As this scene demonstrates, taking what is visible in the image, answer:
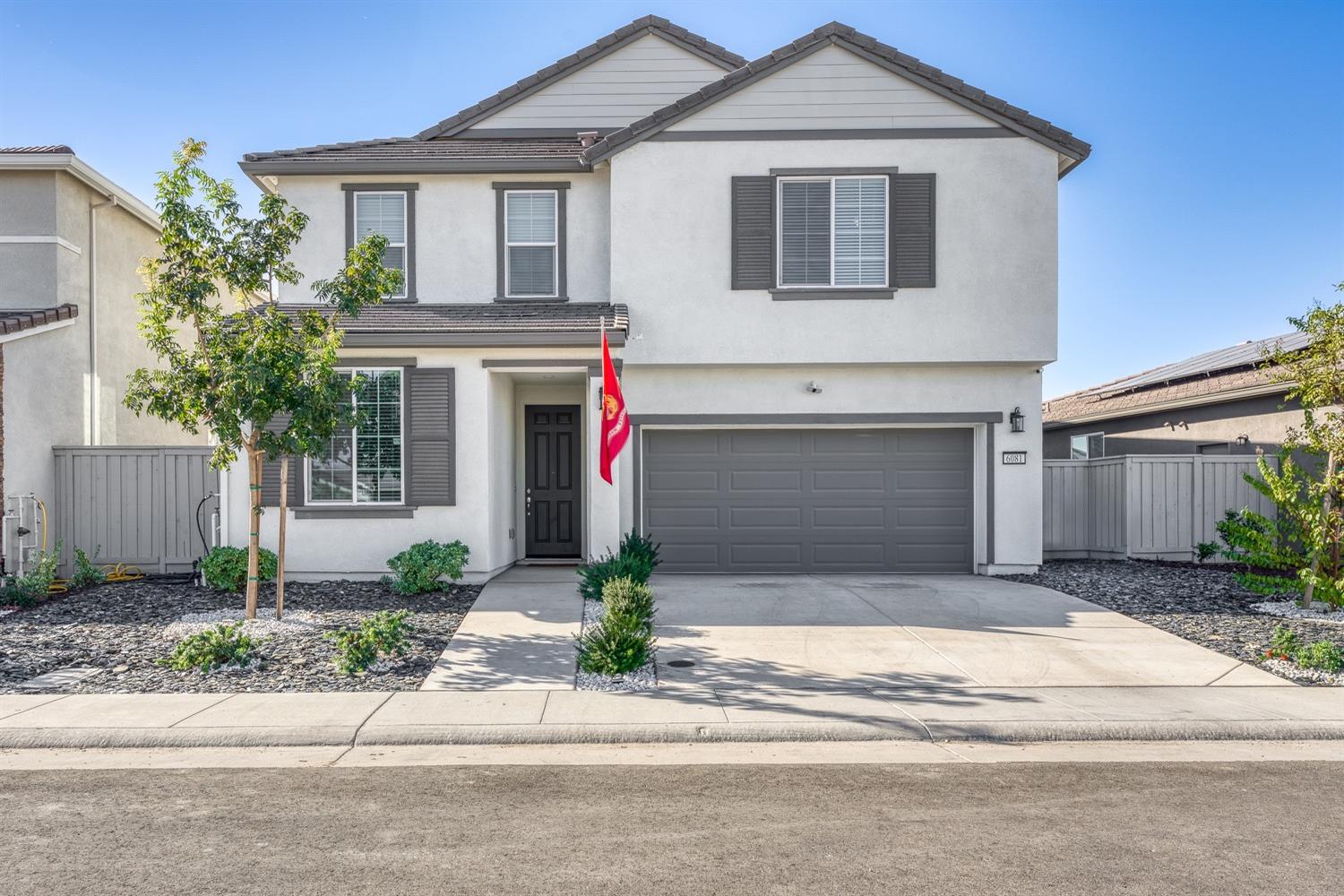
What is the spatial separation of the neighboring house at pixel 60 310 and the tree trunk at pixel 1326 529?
53.0 ft

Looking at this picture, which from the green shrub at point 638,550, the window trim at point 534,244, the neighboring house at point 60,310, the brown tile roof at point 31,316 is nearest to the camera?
the green shrub at point 638,550

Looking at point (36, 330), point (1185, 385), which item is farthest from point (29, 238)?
point (1185, 385)

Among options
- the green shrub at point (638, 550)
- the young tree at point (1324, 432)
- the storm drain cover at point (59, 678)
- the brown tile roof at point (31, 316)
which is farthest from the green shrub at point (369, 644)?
the young tree at point (1324, 432)

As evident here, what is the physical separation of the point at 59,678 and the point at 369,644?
272 cm

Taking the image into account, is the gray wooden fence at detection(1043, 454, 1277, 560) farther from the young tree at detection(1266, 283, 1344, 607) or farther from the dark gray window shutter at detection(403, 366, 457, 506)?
the dark gray window shutter at detection(403, 366, 457, 506)

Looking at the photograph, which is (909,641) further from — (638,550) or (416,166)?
(416,166)

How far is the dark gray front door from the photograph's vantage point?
47.2 feet

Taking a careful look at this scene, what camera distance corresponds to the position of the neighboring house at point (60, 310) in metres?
12.6

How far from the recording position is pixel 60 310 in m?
13.5

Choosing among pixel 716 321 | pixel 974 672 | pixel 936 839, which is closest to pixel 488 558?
pixel 716 321

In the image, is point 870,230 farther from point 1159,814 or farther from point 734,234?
point 1159,814

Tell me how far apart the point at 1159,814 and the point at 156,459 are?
1328 centimetres

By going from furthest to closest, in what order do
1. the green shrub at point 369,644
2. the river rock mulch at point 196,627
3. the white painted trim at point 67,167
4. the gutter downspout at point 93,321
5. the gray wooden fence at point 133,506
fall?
1. the gutter downspout at point 93,321
2. the white painted trim at point 67,167
3. the gray wooden fence at point 133,506
4. the green shrub at point 369,644
5. the river rock mulch at point 196,627

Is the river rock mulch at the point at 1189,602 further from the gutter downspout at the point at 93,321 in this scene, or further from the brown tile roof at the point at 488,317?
the gutter downspout at the point at 93,321
